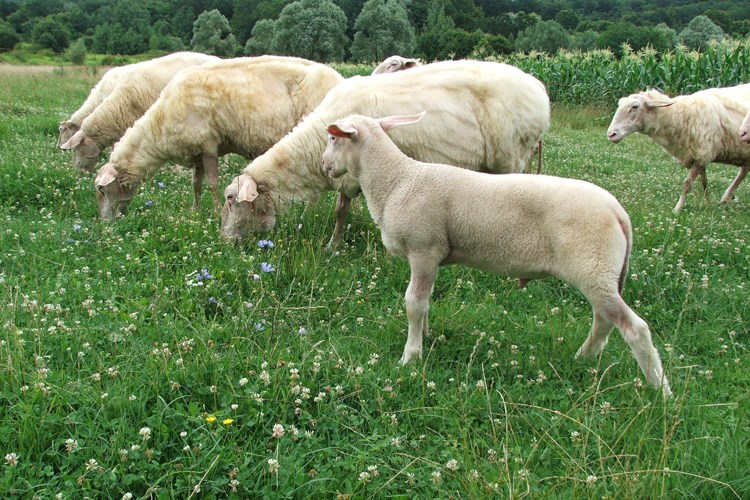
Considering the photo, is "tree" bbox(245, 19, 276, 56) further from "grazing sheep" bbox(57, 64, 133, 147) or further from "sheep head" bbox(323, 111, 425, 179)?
"sheep head" bbox(323, 111, 425, 179)

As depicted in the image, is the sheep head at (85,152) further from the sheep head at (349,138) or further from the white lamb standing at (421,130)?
the sheep head at (349,138)

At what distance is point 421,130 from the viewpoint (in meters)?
5.69

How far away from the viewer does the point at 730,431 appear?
2818 mm

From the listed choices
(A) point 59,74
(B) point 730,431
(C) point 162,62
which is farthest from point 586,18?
(B) point 730,431

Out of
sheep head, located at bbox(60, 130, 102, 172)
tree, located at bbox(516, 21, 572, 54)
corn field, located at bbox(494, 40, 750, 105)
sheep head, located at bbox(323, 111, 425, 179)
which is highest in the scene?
sheep head, located at bbox(323, 111, 425, 179)

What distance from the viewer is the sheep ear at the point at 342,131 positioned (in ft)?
13.0

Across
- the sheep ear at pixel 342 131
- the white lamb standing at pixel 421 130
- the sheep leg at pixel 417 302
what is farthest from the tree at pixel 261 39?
the sheep leg at pixel 417 302

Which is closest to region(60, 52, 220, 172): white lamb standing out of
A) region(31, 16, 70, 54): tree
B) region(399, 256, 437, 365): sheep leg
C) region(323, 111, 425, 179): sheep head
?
region(323, 111, 425, 179): sheep head

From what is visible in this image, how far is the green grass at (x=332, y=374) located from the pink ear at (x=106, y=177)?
60 centimetres

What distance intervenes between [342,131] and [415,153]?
1823 millimetres

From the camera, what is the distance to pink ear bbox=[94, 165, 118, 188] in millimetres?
6387

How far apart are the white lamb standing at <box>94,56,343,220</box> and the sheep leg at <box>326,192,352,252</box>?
5.46 ft

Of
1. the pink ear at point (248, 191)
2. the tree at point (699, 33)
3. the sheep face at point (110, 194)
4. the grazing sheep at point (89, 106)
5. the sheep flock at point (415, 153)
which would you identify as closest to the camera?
the sheep flock at point (415, 153)

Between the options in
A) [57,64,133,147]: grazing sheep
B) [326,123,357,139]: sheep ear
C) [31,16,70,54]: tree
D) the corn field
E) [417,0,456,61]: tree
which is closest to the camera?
[326,123,357,139]: sheep ear
